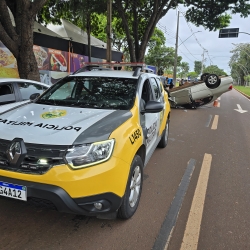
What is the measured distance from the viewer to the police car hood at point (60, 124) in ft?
7.27

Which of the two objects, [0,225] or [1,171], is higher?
[1,171]

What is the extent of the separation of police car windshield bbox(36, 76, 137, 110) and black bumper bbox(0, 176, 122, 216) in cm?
124

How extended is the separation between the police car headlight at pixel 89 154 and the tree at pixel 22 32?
526cm

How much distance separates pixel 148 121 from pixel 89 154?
4.69 feet

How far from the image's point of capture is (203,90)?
1149cm

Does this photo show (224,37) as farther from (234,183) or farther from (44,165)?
(44,165)

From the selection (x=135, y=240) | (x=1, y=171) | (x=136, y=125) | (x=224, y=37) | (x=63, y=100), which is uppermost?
(x=224, y=37)

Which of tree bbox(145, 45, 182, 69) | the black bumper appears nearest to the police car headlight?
the black bumper

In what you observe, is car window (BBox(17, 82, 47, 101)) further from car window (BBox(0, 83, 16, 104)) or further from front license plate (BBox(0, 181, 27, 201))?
front license plate (BBox(0, 181, 27, 201))

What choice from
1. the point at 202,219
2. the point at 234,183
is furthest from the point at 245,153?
the point at 202,219

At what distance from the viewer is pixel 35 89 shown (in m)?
5.42

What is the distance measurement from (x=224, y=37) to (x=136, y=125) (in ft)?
82.3

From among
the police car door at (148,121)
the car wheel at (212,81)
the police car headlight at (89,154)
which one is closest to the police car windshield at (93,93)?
the police car door at (148,121)

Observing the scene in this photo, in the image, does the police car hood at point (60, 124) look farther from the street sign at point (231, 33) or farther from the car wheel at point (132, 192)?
the street sign at point (231, 33)
